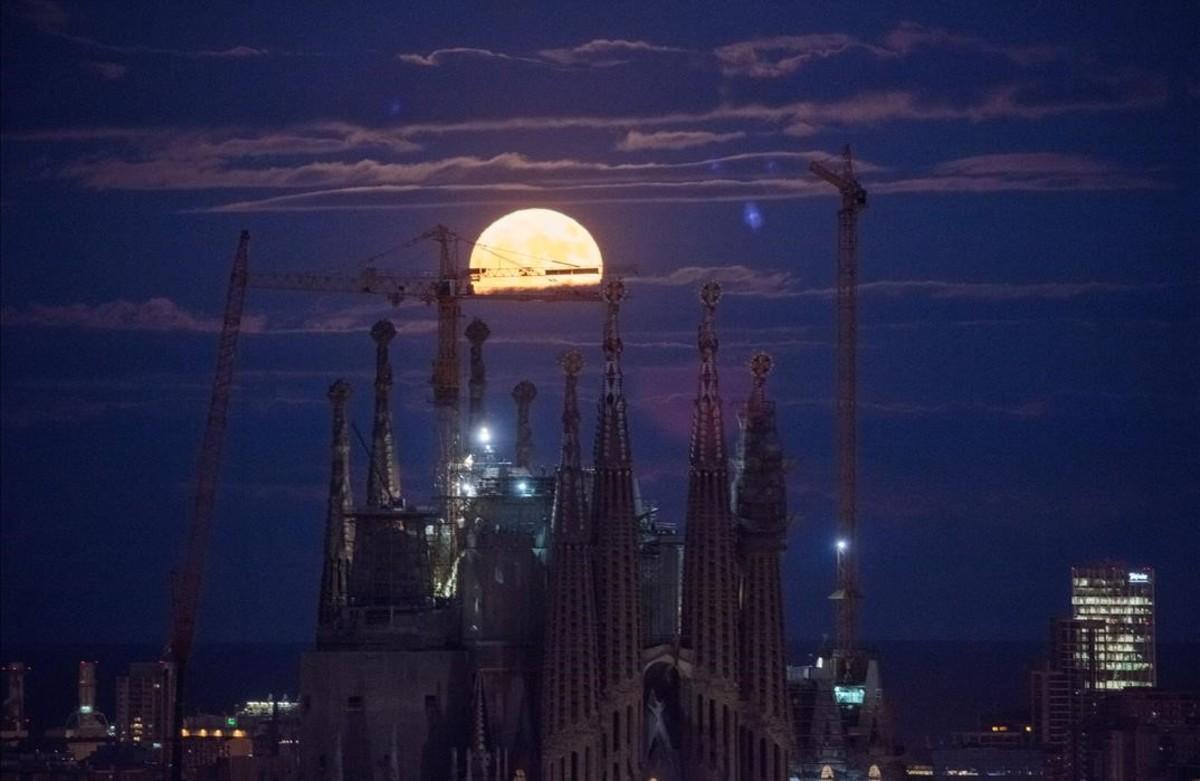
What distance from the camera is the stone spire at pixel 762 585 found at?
94812 millimetres

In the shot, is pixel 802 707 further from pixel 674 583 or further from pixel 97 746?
pixel 97 746

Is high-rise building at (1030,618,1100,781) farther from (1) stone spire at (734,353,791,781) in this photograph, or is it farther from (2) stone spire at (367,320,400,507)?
(1) stone spire at (734,353,791,781)

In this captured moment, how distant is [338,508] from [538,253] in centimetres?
1233

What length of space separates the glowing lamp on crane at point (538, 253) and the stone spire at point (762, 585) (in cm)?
1429

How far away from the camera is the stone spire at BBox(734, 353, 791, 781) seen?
311 feet

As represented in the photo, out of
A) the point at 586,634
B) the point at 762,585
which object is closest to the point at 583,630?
the point at 586,634

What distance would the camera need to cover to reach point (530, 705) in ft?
318

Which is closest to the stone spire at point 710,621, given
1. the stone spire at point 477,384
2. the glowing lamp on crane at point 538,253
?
the glowing lamp on crane at point 538,253

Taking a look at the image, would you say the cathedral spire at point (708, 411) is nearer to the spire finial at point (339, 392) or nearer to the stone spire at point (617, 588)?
the stone spire at point (617, 588)

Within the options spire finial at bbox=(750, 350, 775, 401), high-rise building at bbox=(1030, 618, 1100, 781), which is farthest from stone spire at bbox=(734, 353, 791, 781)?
high-rise building at bbox=(1030, 618, 1100, 781)

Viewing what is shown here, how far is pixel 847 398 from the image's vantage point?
12288cm

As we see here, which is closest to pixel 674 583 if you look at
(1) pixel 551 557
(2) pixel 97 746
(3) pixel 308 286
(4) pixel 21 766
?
(1) pixel 551 557

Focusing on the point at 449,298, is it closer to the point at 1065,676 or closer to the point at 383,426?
the point at 383,426

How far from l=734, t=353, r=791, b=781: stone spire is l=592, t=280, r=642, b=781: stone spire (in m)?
3.68
